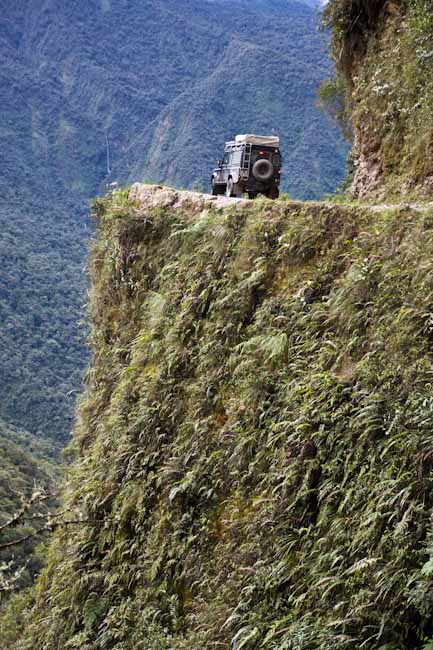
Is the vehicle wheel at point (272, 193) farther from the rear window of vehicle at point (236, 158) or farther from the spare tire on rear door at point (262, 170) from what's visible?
the rear window of vehicle at point (236, 158)

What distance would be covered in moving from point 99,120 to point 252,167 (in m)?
106

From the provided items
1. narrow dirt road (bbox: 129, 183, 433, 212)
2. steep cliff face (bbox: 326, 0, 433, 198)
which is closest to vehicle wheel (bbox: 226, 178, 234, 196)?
steep cliff face (bbox: 326, 0, 433, 198)

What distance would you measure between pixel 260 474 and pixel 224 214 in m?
4.12

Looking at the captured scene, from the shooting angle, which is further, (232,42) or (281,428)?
(232,42)

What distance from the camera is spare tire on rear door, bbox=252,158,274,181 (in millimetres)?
17422

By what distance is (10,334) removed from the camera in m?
64.4

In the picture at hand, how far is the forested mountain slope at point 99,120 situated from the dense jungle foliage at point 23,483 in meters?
5.56

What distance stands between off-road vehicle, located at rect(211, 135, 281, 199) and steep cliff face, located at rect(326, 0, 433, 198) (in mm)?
2564

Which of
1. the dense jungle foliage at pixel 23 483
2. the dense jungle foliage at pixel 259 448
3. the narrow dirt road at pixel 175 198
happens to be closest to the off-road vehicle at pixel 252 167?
the narrow dirt road at pixel 175 198

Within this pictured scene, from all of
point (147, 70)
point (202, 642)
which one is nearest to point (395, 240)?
point (202, 642)

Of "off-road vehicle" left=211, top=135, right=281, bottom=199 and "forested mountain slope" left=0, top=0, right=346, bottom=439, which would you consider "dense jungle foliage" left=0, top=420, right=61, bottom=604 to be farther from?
"off-road vehicle" left=211, top=135, right=281, bottom=199

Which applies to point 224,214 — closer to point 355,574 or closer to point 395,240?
point 395,240

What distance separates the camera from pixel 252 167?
17.5m

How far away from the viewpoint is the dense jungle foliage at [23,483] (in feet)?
74.7
